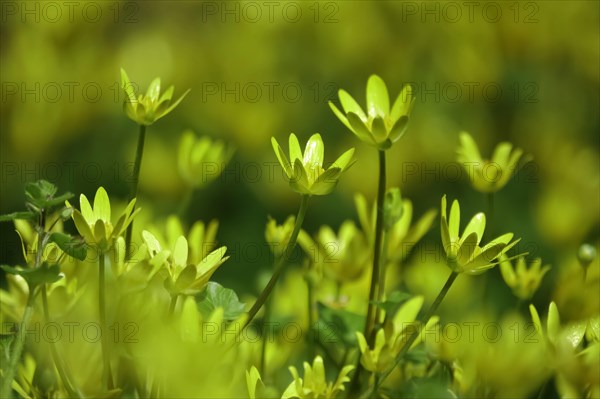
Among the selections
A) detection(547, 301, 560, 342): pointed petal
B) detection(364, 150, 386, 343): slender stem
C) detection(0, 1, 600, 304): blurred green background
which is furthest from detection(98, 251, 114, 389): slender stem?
detection(0, 1, 600, 304): blurred green background

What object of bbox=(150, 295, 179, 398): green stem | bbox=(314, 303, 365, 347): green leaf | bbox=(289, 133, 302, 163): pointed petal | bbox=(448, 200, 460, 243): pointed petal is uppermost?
bbox=(289, 133, 302, 163): pointed petal

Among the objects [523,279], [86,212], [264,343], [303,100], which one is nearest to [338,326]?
[264,343]

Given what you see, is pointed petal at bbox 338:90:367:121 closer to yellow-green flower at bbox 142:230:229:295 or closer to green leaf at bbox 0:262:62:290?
yellow-green flower at bbox 142:230:229:295

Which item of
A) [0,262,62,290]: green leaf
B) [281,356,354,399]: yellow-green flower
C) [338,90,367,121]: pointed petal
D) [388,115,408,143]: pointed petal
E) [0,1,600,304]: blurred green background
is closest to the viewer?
[0,262,62,290]: green leaf

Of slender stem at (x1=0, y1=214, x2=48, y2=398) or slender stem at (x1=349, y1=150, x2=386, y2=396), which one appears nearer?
slender stem at (x1=0, y1=214, x2=48, y2=398)

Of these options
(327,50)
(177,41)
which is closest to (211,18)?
(177,41)

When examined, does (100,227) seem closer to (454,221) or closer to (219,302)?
(219,302)

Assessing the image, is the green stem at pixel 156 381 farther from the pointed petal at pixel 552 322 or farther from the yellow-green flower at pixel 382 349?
the pointed petal at pixel 552 322
